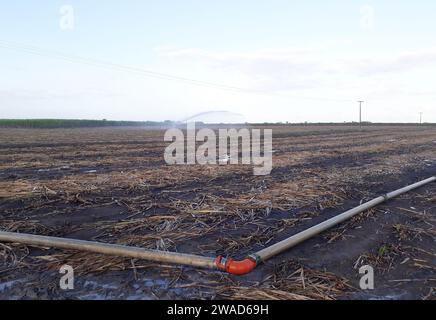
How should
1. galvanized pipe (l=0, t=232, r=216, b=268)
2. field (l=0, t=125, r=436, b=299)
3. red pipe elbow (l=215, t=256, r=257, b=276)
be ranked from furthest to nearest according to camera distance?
galvanized pipe (l=0, t=232, r=216, b=268)
red pipe elbow (l=215, t=256, r=257, b=276)
field (l=0, t=125, r=436, b=299)

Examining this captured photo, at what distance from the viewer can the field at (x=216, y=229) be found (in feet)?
12.7

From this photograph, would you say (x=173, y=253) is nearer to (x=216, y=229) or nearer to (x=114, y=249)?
(x=114, y=249)

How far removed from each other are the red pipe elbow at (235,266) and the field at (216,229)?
8cm

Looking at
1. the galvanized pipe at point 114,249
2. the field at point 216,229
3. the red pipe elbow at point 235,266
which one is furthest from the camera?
the galvanized pipe at point 114,249

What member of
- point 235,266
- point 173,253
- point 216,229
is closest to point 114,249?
point 173,253

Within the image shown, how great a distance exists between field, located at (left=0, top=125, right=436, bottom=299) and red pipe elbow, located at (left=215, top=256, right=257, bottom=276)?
77mm

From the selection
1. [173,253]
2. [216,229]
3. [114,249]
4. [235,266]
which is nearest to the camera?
[235,266]

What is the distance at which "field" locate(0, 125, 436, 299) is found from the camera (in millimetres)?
3877

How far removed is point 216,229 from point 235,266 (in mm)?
1715

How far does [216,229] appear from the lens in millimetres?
5770

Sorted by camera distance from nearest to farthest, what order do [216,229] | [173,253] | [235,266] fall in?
[235,266], [173,253], [216,229]

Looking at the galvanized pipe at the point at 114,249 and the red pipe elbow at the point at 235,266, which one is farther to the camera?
the galvanized pipe at the point at 114,249
